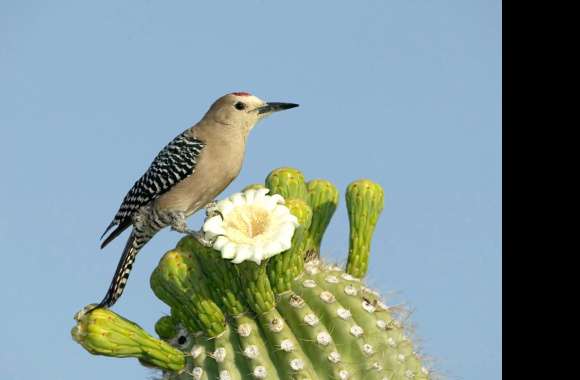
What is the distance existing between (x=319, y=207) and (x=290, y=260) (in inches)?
26.5

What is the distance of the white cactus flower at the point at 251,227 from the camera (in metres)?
3.95

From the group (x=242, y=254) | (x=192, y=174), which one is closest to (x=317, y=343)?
(x=242, y=254)

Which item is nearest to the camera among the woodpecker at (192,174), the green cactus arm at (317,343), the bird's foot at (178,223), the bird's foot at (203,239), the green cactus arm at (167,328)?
the green cactus arm at (317,343)

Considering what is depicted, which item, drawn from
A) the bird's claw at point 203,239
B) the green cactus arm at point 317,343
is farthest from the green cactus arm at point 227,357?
the bird's claw at point 203,239

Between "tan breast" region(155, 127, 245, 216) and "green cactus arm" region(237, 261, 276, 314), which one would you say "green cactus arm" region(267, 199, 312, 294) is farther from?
"tan breast" region(155, 127, 245, 216)

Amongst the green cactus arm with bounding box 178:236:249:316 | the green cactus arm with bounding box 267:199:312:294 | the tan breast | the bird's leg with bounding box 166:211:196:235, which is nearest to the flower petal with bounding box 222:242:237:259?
the green cactus arm with bounding box 178:236:249:316

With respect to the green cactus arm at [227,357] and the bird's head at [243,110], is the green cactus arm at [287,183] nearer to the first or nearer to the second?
the green cactus arm at [227,357]

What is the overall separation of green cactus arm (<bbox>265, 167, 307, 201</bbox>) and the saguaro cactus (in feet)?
1.14

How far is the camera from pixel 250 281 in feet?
13.3

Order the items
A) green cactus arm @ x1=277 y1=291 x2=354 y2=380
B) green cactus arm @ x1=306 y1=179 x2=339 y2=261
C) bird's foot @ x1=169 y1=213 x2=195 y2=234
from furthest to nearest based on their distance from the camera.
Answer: bird's foot @ x1=169 y1=213 x2=195 y2=234 < green cactus arm @ x1=306 y1=179 x2=339 y2=261 < green cactus arm @ x1=277 y1=291 x2=354 y2=380

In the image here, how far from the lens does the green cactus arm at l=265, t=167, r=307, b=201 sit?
4691mm
